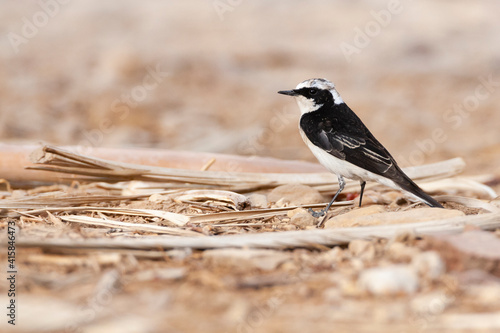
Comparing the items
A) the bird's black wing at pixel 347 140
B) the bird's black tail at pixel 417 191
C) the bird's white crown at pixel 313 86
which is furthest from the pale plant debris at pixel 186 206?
the bird's white crown at pixel 313 86

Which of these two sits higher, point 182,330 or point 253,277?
point 253,277

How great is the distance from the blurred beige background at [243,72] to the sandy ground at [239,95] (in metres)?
0.04

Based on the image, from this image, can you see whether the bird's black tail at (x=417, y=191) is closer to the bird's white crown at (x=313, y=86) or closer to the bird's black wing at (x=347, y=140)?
the bird's black wing at (x=347, y=140)

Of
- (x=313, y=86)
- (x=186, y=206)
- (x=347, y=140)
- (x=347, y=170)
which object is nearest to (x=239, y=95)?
(x=313, y=86)

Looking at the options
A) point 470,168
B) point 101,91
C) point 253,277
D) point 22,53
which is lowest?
point 253,277

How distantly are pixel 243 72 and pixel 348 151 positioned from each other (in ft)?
26.0

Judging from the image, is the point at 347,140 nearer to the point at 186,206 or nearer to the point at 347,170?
the point at 347,170

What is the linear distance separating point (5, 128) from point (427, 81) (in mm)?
8210

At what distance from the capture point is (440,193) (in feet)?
19.4

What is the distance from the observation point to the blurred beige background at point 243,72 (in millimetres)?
9680

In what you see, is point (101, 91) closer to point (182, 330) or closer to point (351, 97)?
point (351, 97)

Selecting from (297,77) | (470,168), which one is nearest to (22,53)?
(297,77)

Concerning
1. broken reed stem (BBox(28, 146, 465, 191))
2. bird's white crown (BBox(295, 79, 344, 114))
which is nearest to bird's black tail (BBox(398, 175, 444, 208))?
broken reed stem (BBox(28, 146, 465, 191))

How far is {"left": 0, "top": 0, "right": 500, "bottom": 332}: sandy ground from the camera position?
2811 millimetres
